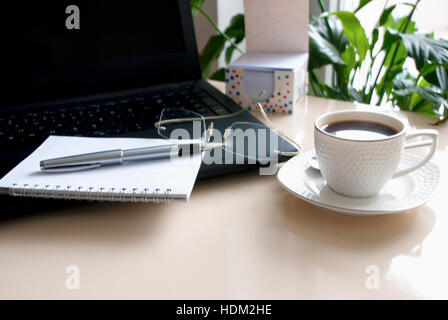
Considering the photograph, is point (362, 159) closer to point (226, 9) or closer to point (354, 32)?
point (354, 32)

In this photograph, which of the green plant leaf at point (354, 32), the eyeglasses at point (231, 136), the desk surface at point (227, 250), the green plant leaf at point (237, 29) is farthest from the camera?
the green plant leaf at point (237, 29)

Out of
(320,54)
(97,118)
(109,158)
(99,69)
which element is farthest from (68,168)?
(320,54)

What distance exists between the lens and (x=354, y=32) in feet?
2.38

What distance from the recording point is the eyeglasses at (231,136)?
48cm

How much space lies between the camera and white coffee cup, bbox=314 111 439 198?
1.25ft

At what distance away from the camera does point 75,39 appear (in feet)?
2.05

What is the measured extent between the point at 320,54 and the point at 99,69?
0.37m

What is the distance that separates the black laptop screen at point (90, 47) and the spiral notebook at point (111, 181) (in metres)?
0.20

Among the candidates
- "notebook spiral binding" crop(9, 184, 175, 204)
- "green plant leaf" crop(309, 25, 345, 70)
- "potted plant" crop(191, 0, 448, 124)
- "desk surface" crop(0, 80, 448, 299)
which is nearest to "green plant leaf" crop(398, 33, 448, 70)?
"potted plant" crop(191, 0, 448, 124)

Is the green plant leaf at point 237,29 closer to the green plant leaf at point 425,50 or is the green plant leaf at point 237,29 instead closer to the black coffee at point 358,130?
the green plant leaf at point 425,50

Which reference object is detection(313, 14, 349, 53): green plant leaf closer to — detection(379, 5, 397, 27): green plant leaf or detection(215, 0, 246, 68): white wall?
detection(379, 5, 397, 27): green plant leaf

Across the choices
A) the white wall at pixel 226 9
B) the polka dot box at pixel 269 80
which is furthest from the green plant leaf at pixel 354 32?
the white wall at pixel 226 9

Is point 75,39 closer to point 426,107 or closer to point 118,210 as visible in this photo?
point 118,210
